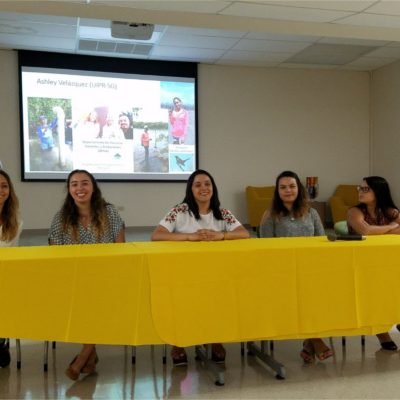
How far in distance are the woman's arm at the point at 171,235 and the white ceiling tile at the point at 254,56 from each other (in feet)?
18.3

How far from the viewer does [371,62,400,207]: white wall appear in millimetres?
8539

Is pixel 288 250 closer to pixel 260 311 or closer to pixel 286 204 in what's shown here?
Answer: pixel 260 311

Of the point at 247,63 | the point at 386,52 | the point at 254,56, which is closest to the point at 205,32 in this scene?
the point at 254,56

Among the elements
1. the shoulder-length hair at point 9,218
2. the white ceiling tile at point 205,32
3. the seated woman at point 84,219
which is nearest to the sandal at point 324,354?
the seated woman at point 84,219

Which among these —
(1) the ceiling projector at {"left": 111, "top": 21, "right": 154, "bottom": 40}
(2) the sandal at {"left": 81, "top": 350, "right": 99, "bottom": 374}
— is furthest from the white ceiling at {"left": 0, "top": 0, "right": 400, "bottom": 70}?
(2) the sandal at {"left": 81, "top": 350, "right": 99, "bottom": 374}

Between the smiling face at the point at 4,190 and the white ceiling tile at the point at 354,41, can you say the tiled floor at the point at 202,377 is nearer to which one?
the smiling face at the point at 4,190

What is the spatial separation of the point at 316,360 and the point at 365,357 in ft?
1.00

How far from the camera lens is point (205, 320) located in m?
2.18

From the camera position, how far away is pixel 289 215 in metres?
3.03

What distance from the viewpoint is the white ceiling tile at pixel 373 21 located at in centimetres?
529

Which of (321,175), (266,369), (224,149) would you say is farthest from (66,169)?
(266,369)

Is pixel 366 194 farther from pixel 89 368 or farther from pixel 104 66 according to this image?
pixel 104 66

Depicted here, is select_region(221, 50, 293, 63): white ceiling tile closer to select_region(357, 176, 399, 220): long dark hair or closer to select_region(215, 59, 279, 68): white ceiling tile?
select_region(215, 59, 279, 68): white ceiling tile

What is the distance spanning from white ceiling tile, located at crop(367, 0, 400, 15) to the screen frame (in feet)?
12.7
